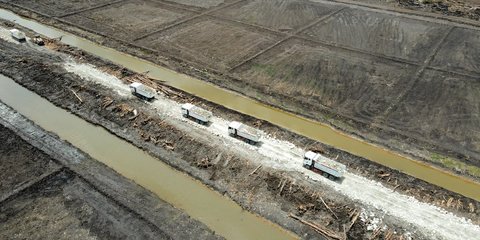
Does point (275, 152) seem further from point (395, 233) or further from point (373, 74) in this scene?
point (373, 74)

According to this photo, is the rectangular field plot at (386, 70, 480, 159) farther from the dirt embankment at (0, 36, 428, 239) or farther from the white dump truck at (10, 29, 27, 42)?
the white dump truck at (10, 29, 27, 42)

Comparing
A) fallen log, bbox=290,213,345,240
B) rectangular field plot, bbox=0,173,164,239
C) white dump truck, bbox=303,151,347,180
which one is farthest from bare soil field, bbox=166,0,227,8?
fallen log, bbox=290,213,345,240

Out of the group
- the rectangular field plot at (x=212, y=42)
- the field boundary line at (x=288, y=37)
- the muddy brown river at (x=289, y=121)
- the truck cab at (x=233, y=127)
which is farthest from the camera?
the rectangular field plot at (x=212, y=42)

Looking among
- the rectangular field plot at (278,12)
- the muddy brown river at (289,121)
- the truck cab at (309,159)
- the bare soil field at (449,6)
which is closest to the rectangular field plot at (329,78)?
the muddy brown river at (289,121)

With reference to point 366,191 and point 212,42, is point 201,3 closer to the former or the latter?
point 212,42

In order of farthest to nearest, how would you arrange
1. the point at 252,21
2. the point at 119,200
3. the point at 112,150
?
the point at 252,21
the point at 112,150
the point at 119,200

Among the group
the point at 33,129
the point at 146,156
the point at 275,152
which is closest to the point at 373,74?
the point at 275,152

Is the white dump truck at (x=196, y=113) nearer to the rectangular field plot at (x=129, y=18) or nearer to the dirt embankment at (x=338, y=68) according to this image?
the dirt embankment at (x=338, y=68)
